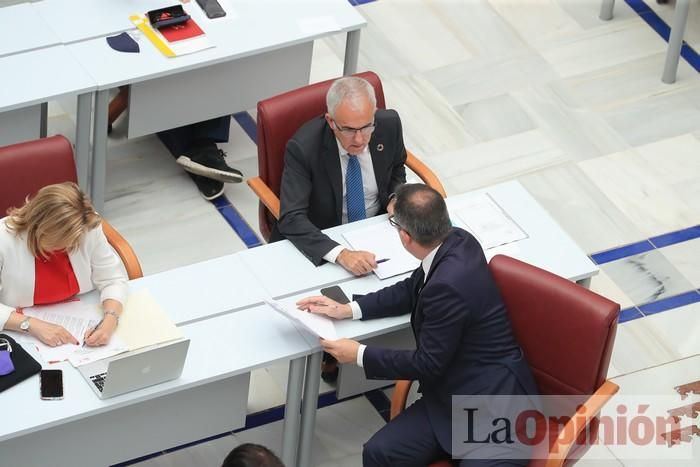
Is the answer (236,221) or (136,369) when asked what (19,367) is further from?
(236,221)

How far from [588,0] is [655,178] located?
155 centimetres

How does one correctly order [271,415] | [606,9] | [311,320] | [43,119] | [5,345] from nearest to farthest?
[5,345] → [311,320] → [271,415] → [43,119] → [606,9]

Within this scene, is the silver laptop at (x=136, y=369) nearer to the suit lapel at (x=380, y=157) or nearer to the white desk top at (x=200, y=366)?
the white desk top at (x=200, y=366)

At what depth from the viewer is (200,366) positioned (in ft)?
15.5

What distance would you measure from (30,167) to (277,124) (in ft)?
3.19

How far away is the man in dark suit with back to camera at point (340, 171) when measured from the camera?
17.1 feet

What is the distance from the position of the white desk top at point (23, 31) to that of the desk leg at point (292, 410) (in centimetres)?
208

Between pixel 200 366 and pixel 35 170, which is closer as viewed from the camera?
pixel 200 366

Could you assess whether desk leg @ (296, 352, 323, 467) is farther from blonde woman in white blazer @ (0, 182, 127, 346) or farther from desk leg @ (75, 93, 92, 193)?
desk leg @ (75, 93, 92, 193)

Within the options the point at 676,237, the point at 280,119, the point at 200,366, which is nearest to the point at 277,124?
the point at 280,119

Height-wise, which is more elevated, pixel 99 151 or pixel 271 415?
pixel 99 151

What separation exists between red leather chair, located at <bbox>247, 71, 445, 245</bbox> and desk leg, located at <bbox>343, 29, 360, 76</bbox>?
3.08 feet

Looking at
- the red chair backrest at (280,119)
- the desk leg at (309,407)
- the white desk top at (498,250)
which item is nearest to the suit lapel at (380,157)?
the white desk top at (498,250)

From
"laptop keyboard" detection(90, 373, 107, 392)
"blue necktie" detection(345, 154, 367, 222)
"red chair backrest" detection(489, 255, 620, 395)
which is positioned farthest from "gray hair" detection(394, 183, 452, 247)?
"laptop keyboard" detection(90, 373, 107, 392)
